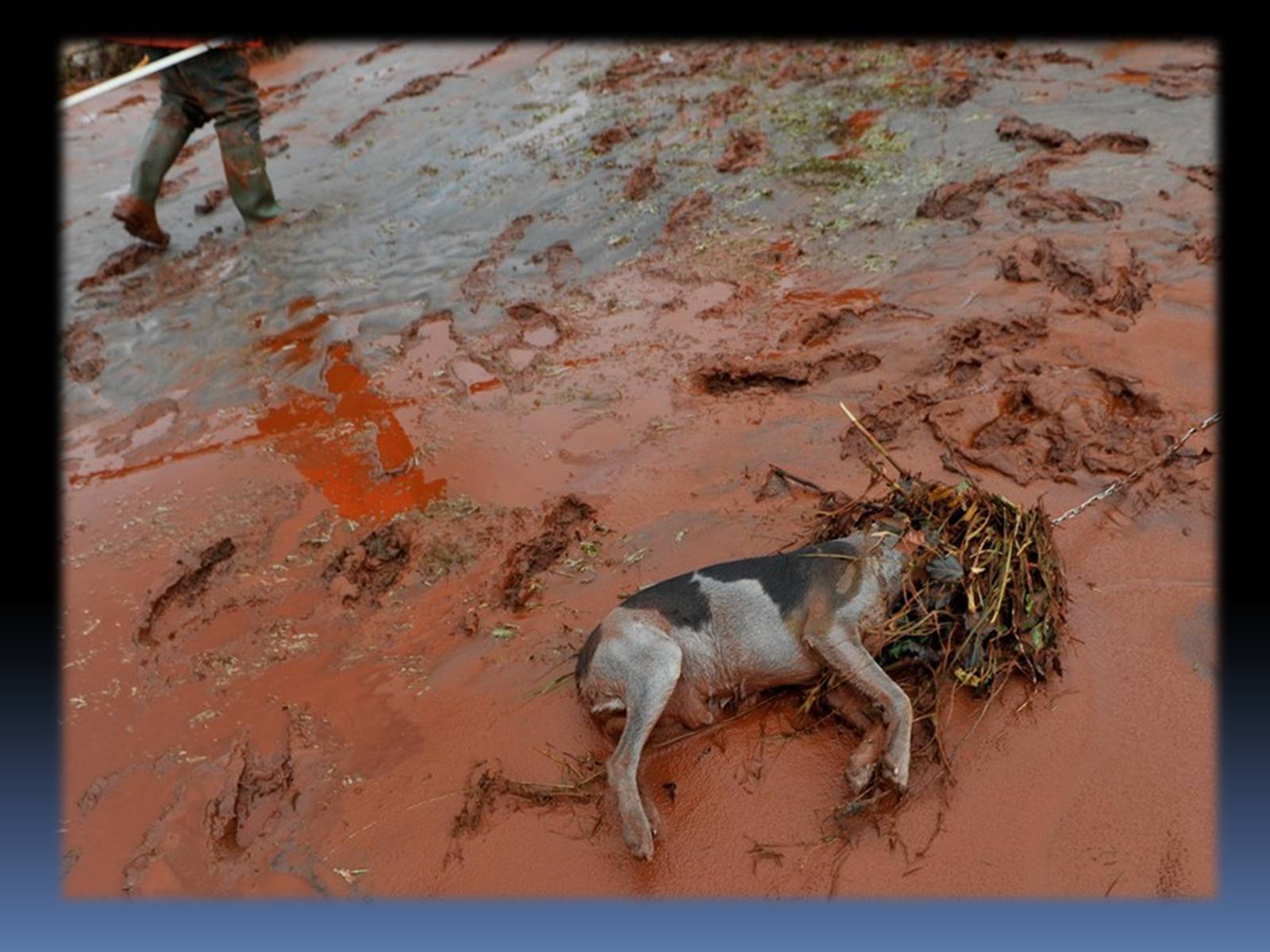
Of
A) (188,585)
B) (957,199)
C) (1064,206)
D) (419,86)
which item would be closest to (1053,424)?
(1064,206)

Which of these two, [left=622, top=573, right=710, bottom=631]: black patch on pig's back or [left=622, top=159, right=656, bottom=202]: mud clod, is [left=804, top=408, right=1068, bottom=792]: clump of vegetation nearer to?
[left=622, top=573, right=710, bottom=631]: black patch on pig's back

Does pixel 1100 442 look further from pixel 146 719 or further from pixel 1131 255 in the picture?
pixel 146 719

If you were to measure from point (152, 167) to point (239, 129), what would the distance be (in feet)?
2.77

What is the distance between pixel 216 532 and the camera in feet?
17.2

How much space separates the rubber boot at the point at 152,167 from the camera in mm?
8609

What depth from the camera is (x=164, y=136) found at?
870 centimetres

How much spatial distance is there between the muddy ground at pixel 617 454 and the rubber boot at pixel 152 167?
1.36 feet

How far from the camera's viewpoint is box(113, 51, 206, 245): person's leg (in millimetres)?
8594

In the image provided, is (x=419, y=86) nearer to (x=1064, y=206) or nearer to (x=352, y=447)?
(x=352, y=447)

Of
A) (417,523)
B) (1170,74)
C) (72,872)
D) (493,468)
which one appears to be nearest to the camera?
(72,872)

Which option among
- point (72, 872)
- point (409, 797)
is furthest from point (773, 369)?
point (72, 872)

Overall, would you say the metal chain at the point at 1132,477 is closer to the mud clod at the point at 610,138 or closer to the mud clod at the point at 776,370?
the mud clod at the point at 776,370

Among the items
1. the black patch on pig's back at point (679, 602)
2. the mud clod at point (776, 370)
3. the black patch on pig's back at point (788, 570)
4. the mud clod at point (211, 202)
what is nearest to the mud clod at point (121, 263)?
the mud clod at point (211, 202)

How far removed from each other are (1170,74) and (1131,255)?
3530mm
